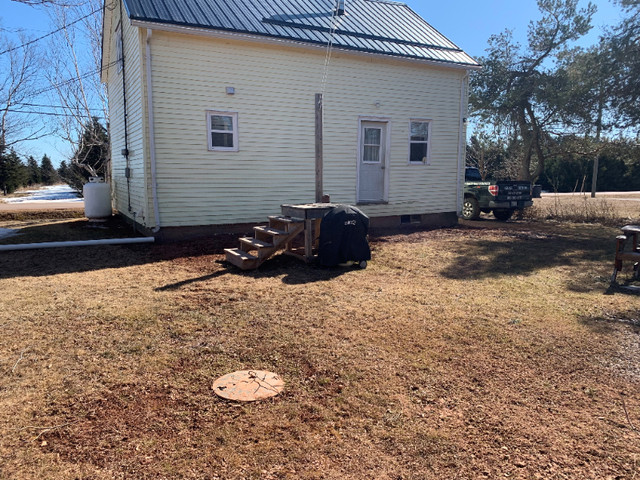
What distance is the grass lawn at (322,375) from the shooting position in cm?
231

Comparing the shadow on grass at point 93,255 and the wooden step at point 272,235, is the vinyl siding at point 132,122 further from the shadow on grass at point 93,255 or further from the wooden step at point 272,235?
the wooden step at point 272,235

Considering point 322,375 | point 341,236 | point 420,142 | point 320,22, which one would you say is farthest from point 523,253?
point 320,22

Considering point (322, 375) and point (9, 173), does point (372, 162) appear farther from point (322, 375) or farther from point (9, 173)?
point (9, 173)

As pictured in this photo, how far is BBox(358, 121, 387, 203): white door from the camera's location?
35.9ft

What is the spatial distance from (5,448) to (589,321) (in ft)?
16.0

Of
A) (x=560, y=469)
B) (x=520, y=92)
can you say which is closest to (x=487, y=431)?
(x=560, y=469)

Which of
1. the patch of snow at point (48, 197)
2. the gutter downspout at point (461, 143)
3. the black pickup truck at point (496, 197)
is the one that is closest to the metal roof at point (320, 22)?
the gutter downspout at point (461, 143)

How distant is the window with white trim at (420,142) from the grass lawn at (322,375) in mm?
5947

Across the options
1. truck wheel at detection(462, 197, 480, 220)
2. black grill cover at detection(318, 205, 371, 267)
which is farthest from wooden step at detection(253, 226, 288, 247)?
truck wheel at detection(462, 197, 480, 220)

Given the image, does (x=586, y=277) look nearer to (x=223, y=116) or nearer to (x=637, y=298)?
(x=637, y=298)

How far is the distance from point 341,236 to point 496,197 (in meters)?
8.77

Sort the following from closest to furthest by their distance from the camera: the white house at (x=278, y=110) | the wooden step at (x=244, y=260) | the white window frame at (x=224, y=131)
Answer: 1. the wooden step at (x=244, y=260)
2. the white house at (x=278, y=110)
3. the white window frame at (x=224, y=131)

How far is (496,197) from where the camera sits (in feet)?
44.5

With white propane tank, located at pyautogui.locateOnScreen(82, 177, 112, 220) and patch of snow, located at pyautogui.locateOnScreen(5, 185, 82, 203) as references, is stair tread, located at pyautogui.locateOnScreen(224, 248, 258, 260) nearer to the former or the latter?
white propane tank, located at pyautogui.locateOnScreen(82, 177, 112, 220)
